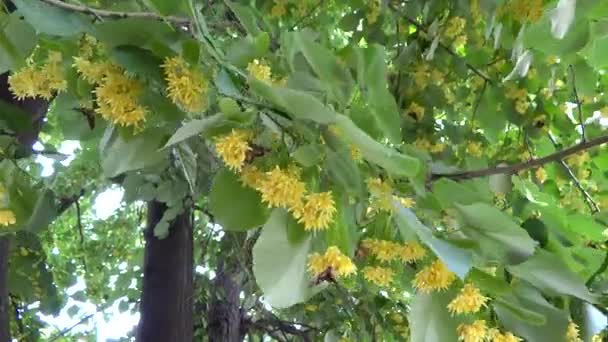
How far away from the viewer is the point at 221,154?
2.35 feet

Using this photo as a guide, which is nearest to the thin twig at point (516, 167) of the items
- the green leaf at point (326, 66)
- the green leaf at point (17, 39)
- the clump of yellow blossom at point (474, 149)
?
the green leaf at point (326, 66)

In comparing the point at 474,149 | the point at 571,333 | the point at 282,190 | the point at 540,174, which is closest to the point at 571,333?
the point at 571,333

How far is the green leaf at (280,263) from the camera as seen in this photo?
2.42ft

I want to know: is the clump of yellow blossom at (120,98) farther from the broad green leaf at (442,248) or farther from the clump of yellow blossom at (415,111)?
the clump of yellow blossom at (415,111)

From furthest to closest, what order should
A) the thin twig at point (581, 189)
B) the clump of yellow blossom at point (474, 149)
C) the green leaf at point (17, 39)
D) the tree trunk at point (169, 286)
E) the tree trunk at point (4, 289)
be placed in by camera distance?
the tree trunk at point (169, 286) < the clump of yellow blossom at point (474, 149) < the tree trunk at point (4, 289) < the thin twig at point (581, 189) < the green leaf at point (17, 39)

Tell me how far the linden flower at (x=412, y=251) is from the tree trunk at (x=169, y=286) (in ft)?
4.12

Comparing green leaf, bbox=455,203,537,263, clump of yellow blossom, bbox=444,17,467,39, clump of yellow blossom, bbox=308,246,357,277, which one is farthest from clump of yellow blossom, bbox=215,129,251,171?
clump of yellow blossom, bbox=444,17,467,39

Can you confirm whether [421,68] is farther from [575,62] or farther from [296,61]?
[296,61]

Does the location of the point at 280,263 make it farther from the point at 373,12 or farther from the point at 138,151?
the point at 373,12

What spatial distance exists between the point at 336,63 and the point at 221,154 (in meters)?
0.14

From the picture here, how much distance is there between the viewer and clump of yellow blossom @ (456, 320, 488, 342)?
0.78m

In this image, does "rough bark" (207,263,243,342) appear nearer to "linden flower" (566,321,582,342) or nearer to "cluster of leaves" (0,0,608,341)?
"cluster of leaves" (0,0,608,341)

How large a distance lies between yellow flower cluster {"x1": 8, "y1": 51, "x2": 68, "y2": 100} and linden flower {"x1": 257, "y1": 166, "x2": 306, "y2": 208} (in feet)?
0.97

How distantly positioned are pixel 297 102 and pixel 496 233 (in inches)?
10.1
